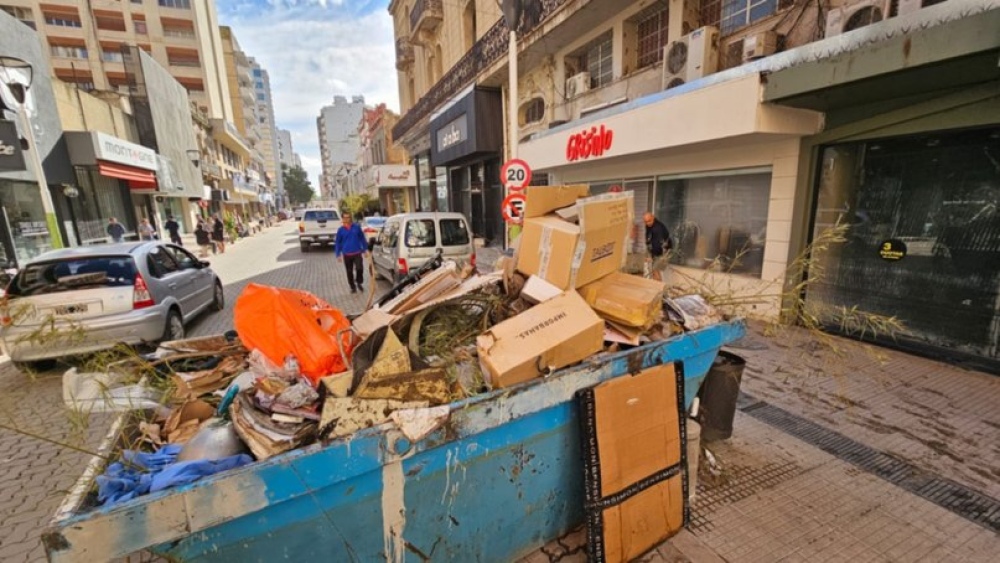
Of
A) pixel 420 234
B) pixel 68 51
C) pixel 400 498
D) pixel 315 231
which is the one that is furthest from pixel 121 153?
pixel 68 51

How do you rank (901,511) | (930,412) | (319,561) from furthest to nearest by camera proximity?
(930,412) → (901,511) → (319,561)

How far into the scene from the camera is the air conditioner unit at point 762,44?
6.00 metres

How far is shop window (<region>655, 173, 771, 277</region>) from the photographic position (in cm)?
665

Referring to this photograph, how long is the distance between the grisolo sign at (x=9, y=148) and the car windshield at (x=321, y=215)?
962 centimetres

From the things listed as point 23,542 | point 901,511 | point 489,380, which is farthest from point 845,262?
point 23,542

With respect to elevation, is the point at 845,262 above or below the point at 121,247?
below

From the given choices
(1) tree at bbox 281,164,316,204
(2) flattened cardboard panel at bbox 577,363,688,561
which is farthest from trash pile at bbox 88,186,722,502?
(1) tree at bbox 281,164,316,204

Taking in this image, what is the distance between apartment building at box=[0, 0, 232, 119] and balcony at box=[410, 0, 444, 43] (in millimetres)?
28298

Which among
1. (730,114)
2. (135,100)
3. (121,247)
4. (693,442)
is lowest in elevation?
(693,442)

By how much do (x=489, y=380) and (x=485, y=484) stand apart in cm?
51

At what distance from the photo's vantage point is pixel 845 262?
19.0 ft

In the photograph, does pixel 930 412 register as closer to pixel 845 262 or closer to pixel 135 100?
pixel 845 262

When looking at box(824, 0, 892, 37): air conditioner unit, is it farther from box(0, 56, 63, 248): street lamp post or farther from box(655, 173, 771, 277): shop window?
box(0, 56, 63, 248): street lamp post

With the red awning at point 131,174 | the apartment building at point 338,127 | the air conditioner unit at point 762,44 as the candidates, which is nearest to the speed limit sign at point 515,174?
the air conditioner unit at point 762,44
